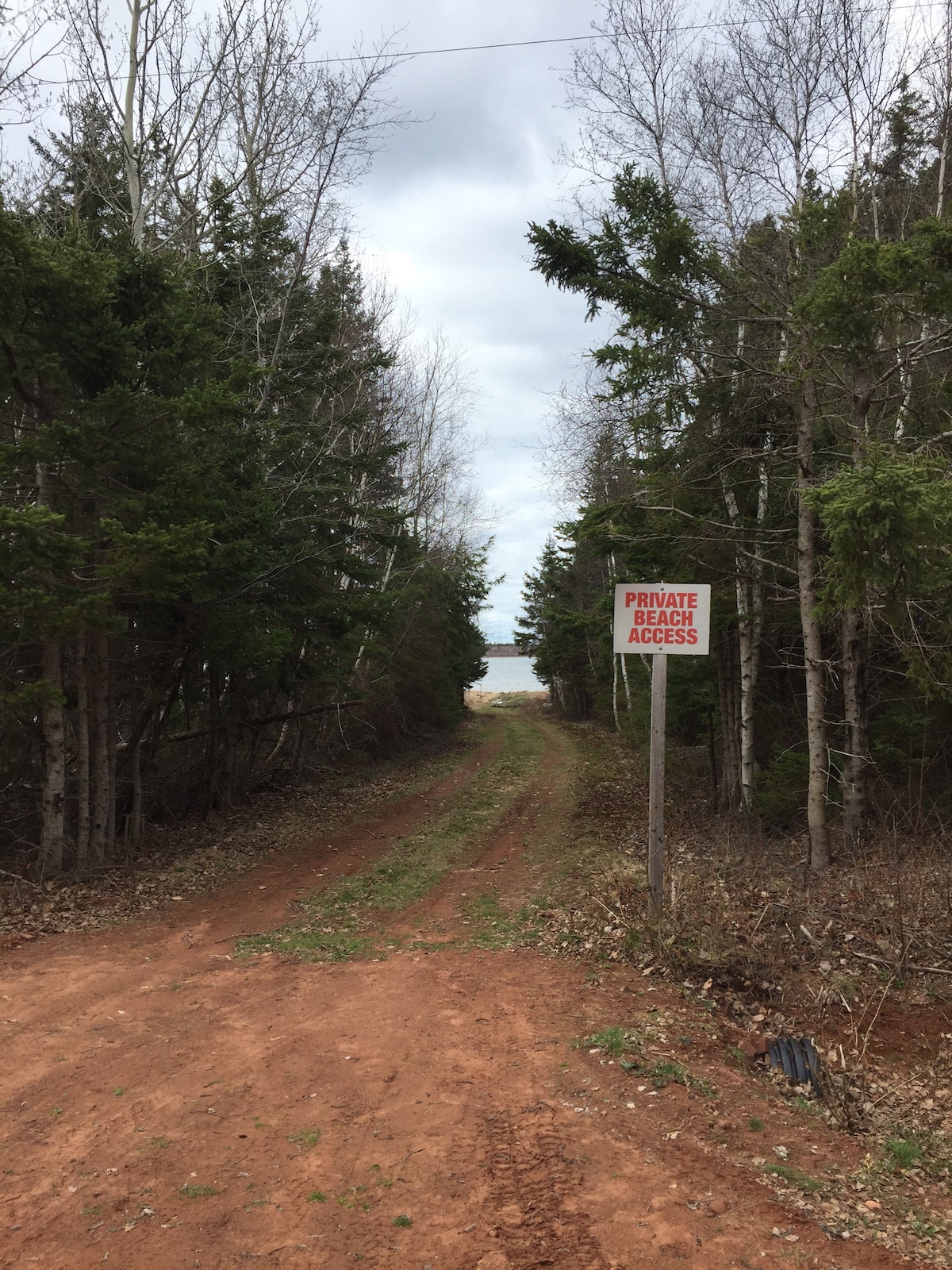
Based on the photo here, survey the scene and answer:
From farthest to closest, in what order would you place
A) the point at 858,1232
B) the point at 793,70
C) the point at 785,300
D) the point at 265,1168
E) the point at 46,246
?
the point at 793,70 → the point at 785,300 → the point at 46,246 → the point at 265,1168 → the point at 858,1232

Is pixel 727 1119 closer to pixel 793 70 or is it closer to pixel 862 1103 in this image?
pixel 862 1103

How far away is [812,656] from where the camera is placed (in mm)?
9648

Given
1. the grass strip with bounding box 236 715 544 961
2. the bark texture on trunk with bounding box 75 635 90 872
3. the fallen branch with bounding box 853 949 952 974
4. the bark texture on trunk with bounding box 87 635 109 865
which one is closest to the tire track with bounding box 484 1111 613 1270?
the grass strip with bounding box 236 715 544 961

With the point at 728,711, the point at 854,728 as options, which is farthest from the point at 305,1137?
the point at 728,711

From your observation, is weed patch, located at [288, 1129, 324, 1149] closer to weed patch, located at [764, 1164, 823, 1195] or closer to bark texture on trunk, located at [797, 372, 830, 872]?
weed patch, located at [764, 1164, 823, 1195]

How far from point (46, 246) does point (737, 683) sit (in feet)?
45.0

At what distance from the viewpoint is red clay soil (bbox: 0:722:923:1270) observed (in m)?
3.36

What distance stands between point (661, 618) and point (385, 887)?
17.5ft

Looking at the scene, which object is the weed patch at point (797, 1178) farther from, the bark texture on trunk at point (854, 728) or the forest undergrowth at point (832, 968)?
the bark texture on trunk at point (854, 728)

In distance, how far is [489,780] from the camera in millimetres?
20188

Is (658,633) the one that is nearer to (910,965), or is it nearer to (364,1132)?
(910,965)

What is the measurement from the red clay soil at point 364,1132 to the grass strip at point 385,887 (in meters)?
0.78

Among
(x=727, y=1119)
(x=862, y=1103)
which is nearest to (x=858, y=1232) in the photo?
(x=727, y=1119)

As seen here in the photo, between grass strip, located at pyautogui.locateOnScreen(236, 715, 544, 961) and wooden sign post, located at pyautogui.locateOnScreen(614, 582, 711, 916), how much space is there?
2.85m
